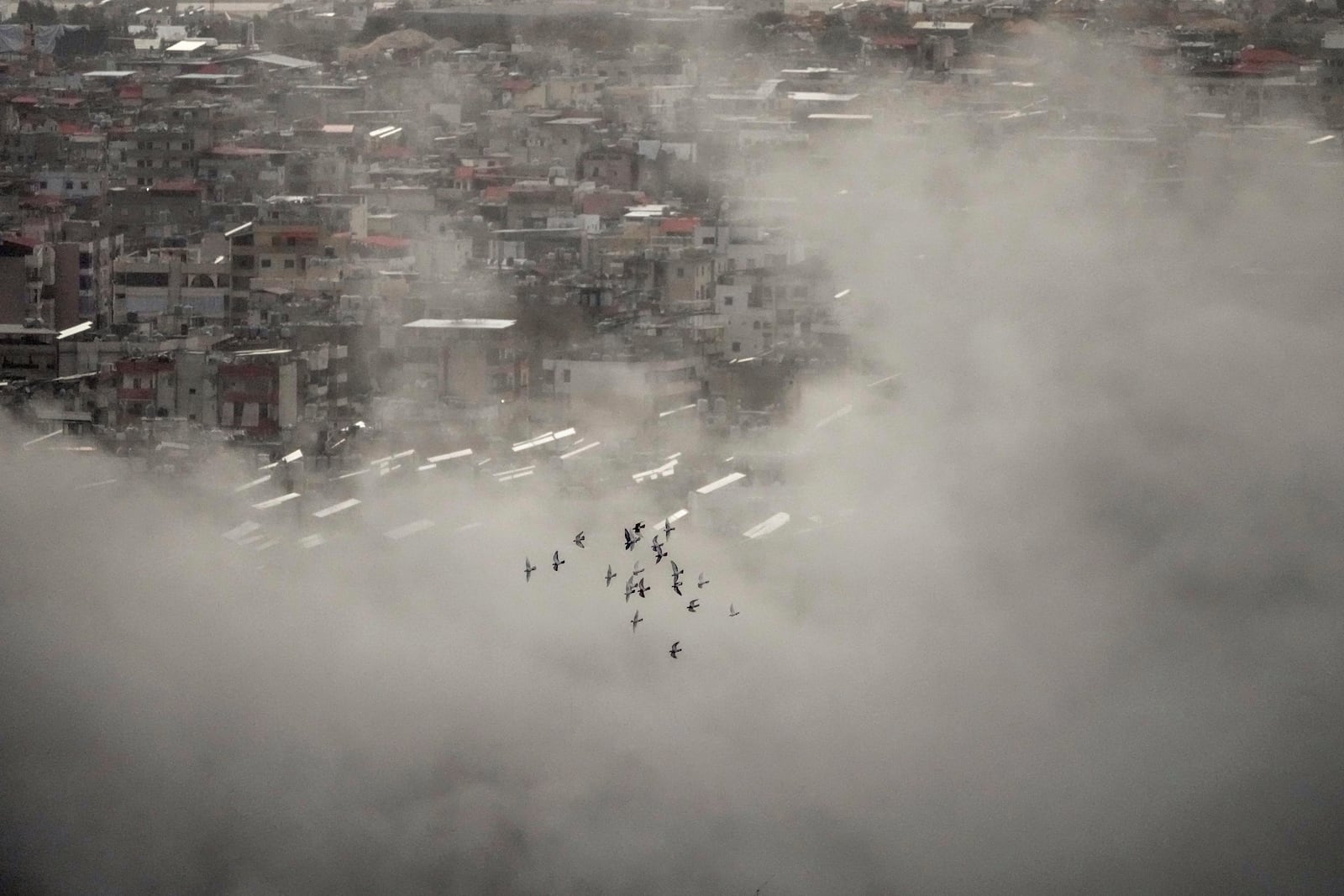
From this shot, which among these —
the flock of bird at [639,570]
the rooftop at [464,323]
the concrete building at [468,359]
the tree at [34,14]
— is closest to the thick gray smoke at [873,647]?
the flock of bird at [639,570]

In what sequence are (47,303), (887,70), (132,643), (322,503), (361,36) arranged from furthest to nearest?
(361,36)
(887,70)
(47,303)
(322,503)
(132,643)

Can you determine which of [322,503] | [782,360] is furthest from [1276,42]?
[322,503]

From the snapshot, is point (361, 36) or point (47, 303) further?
point (361, 36)

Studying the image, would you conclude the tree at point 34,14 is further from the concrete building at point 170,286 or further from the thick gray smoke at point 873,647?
the thick gray smoke at point 873,647

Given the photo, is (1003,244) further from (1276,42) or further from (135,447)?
(135,447)

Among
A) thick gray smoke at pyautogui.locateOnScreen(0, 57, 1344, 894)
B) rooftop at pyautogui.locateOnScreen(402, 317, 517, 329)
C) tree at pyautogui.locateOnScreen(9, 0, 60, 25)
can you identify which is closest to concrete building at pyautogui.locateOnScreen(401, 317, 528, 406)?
rooftop at pyautogui.locateOnScreen(402, 317, 517, 329)

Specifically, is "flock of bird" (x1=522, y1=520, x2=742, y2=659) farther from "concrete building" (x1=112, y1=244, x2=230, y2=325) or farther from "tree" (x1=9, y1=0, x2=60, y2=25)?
"tree" (x1=9, y1=0, x2=60, y2=25)

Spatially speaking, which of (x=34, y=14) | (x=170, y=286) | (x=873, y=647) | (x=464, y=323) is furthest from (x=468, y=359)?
(x=34, y=14)

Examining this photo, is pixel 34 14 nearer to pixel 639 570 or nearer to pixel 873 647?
pixel 639 570
